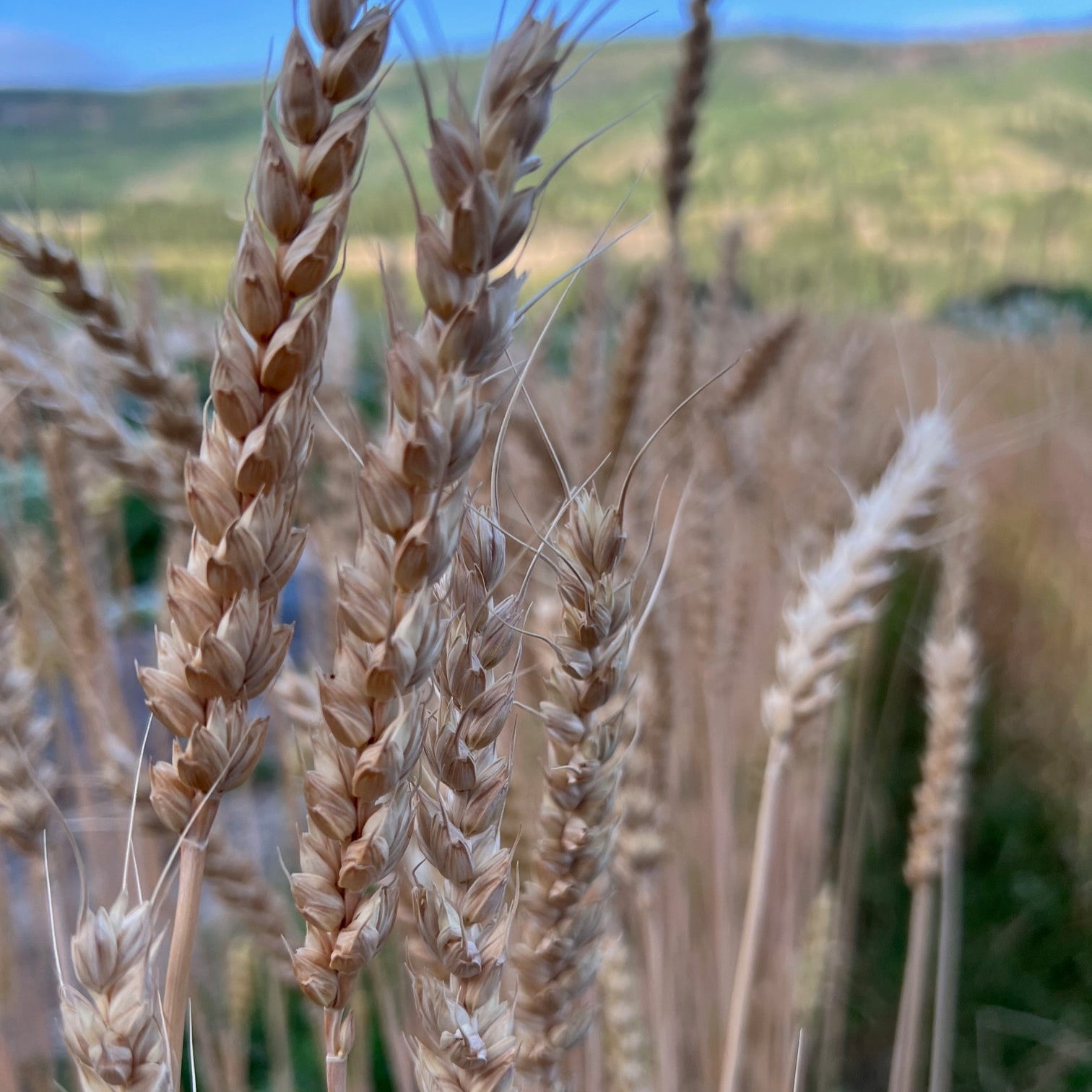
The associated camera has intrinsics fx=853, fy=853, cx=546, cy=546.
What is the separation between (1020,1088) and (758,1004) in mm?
530

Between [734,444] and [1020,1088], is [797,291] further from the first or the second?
[1020,1088]

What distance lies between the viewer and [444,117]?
6.4 inches

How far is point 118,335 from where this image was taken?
1.21 feet

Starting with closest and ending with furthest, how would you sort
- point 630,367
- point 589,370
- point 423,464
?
point 423,464, point 630,367, point 589,370

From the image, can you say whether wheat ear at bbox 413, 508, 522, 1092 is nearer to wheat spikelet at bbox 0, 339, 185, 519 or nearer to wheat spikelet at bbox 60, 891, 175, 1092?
wheat spikelet at bbox 60, 891, 175, 1092

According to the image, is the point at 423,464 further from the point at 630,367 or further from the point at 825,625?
the point at 630,367

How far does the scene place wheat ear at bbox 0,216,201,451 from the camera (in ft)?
1.09

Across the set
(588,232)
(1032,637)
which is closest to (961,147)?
(1032,637)

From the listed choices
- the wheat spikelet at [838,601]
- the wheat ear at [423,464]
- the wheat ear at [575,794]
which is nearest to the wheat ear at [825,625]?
the wheat spikelet at [838,601]

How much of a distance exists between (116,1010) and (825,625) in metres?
0.35

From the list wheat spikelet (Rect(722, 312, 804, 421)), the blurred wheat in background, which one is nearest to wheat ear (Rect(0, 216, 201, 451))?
the blurred wheat in background

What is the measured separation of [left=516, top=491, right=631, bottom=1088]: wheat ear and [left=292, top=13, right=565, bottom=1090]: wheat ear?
0.18 ft

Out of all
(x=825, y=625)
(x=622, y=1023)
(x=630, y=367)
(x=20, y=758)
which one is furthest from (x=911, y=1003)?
(x=20, y=758)

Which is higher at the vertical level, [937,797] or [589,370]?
[589,370]
